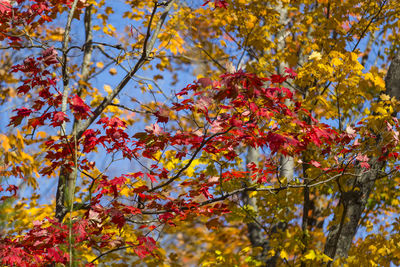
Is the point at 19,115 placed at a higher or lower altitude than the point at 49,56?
lower

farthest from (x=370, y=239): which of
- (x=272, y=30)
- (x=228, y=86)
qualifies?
(x=228, y=86)

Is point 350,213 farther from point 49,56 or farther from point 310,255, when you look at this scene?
point 49,56

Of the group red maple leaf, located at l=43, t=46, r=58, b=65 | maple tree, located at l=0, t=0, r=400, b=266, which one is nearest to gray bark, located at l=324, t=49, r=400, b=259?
maple tree, located at l=0, t=0, r=400, b=266

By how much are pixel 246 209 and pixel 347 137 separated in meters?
1.44

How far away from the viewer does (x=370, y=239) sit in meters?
4.64

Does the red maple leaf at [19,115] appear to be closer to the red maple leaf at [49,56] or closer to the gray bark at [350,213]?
the red maple leaf at [49,56]

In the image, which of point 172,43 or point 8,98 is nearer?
point 172,43

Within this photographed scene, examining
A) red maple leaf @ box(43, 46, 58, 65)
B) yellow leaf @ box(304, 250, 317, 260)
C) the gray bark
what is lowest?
yellow leaf @ box(304, 250, 317, 260)

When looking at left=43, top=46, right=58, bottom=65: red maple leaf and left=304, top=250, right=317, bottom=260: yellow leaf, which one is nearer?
left=43, top=46, right=58, bottom=65: red maple leaf

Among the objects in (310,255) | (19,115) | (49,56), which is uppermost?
(49,56)

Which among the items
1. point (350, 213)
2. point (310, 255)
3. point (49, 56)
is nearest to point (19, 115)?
point (49, 56)

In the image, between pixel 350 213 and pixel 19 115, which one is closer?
pixel 19 115

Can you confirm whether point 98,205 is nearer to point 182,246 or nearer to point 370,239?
point 370,239

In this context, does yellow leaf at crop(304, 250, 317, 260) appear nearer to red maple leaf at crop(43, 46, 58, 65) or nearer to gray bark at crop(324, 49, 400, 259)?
gray bark at crop(324, 49, 400, 259)
